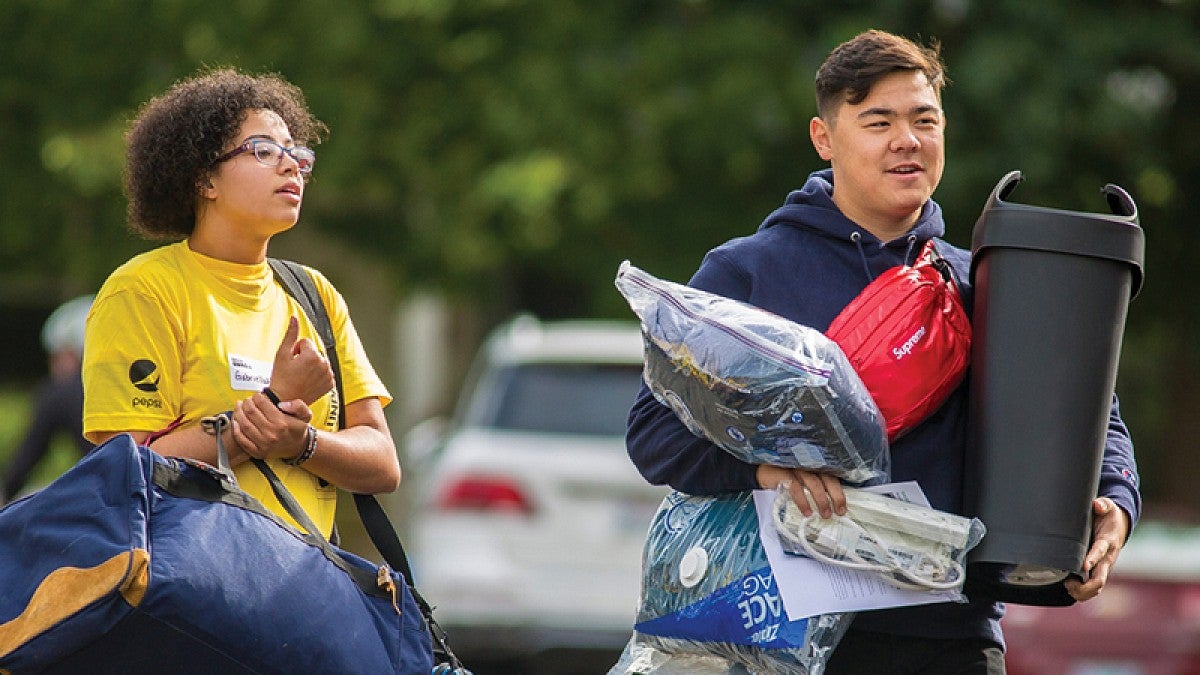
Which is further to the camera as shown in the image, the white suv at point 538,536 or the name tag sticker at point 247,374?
the white suv at point 538,536

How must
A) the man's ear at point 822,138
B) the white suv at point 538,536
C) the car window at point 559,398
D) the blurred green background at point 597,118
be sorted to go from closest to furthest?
the man's ear at point 822,138
the white suv at point 538,536
the car window at point 559,398
the blurred green background at point 597,118

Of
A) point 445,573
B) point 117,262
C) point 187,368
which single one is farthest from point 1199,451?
point 187,368

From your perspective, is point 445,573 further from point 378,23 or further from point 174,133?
point 174,133

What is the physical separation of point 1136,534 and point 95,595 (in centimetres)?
648

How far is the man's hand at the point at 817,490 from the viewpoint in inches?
123

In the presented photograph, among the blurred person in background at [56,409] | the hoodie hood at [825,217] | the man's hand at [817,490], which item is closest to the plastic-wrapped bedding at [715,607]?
the man's hand at [817,490]

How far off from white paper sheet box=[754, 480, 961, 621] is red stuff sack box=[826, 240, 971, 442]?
153 mm

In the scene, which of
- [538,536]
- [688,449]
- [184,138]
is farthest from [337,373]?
[538,536]

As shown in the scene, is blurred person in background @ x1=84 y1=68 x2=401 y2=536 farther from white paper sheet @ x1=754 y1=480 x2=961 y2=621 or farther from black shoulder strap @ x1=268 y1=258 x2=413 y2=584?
white paper sheet @ x1=754 y1=480 x2=961 y2=621

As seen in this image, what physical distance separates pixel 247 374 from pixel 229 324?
4.0 inches

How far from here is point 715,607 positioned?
3234 mm

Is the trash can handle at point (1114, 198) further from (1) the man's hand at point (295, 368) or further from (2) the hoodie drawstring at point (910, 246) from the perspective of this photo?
(1) the man's hand at point (295, 368)

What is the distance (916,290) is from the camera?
3289mm

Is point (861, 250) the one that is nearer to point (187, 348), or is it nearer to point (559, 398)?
point (187, 348)
